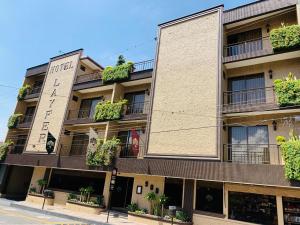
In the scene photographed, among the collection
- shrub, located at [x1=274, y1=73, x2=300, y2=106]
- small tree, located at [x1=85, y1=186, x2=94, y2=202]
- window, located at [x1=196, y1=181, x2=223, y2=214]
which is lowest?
small tree, located at [x1=85, y1=186, x2=94, y2=202]

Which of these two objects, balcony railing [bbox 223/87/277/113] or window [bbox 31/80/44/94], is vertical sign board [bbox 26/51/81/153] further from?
balcony railing [bbox 223/87/277/113]

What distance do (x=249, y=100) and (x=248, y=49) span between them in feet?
11.9

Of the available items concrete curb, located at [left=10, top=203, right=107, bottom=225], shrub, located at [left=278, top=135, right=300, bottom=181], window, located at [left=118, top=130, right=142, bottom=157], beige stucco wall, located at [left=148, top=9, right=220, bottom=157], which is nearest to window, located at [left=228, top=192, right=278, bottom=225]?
shrub, located at [left=278, top=135, right=300, bottom=181]

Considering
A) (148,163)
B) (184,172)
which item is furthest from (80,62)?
(184,172)

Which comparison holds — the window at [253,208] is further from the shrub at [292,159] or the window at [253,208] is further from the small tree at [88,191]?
the small tree at [88,191]

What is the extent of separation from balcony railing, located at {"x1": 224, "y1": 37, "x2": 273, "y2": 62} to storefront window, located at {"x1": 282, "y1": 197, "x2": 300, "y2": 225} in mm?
7959

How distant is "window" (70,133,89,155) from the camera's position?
21.1 meters

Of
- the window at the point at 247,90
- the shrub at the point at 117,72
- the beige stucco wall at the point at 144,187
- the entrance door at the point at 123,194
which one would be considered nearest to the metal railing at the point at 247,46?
the window at the point at 247,90

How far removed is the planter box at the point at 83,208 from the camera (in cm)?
1673

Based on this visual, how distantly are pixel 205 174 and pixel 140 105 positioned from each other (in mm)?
8563

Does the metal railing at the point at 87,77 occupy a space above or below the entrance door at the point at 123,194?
above

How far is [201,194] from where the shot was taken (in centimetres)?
1391

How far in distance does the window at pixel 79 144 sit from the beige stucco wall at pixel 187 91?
7808 mm

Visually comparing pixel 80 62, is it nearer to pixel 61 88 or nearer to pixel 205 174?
pixel 61 88
